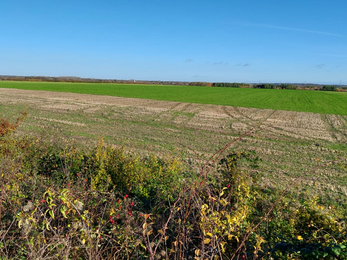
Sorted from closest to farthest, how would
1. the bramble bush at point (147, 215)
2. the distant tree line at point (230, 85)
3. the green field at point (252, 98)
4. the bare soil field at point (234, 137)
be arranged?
the bramble bush at point (147, 215) < the bare soil field at point (234, 137) < the green field at point (252, 98) < the distant tree line at point (230, 85)

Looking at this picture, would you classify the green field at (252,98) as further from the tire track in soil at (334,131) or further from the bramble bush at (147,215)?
the bramble bush at (147,215)

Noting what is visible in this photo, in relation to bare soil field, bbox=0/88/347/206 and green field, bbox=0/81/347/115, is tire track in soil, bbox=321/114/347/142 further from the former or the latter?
green field, bbox=0/81/347/115

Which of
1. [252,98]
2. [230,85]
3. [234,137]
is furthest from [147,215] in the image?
[230,85]

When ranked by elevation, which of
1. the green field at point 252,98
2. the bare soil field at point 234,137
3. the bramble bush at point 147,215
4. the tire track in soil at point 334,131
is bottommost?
the bare soil field at point 234,137

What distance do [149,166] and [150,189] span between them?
121 cm

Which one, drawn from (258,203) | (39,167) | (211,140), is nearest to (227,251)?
(258,203)

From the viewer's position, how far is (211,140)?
52.8ft

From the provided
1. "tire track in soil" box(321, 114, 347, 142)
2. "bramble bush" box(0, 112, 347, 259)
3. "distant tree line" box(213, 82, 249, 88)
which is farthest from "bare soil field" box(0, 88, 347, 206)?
"distant tree line" box(213, 82, 249, 88)

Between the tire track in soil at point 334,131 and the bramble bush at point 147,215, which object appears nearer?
the bramble bush at point 147,215

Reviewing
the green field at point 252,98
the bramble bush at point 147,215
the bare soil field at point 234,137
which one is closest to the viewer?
the bramble bush at point 147,215

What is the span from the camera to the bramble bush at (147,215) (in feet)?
9.11

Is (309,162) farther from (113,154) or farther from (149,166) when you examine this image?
(113,154)

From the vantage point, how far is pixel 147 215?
2830mm

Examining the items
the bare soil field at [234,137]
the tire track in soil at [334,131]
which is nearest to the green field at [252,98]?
the tire track in soil at [334,131]
